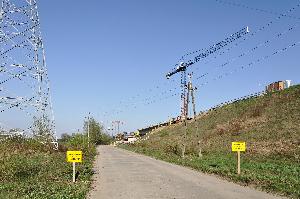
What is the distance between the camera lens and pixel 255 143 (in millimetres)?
52125

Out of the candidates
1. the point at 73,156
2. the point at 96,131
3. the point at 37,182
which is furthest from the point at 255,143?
the point at 96,131

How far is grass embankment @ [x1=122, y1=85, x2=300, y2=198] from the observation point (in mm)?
23094

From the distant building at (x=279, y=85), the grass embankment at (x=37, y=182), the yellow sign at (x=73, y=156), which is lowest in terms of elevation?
the grass embankment at (x=37, y=182)

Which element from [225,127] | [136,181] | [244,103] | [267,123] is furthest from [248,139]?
[136,181]

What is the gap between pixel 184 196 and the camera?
52.1ft

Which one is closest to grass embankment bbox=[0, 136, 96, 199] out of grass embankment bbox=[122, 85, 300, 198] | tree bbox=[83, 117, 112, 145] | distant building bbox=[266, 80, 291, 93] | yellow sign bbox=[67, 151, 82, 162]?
yellow sign bbox=[67, 151, 82, 162]

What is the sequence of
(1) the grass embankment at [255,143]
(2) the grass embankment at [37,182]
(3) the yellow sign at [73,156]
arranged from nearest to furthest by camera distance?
(2) the grass embankment at [37,182], (3) the yellow sign at [73,156], (1) the grass embankment at [255,143]

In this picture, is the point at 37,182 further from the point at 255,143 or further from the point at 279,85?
the point at 279,85

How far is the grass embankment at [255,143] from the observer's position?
75.8 ft

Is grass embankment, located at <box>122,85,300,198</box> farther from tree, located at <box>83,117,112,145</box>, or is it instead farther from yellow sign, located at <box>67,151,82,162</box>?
tree, located at <box>83,117,112,145</box>

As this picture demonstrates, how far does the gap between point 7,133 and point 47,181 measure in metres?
16.2

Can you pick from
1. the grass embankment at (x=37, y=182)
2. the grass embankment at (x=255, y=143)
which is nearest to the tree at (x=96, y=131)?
the grass embankment at (x=255, y=143)

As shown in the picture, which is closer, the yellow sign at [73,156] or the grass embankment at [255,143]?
the yellow sign at [73,156]

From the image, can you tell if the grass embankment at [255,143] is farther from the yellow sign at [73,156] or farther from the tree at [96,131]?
the tree at [96,131]
